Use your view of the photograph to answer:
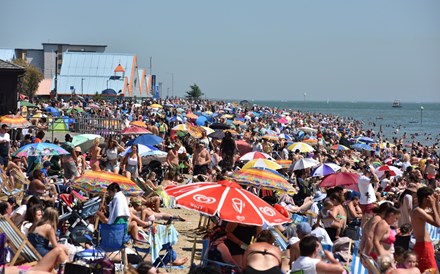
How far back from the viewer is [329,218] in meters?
10.4

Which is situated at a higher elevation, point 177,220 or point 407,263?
point 407,263

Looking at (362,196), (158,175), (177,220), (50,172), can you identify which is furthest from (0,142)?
(362,196)

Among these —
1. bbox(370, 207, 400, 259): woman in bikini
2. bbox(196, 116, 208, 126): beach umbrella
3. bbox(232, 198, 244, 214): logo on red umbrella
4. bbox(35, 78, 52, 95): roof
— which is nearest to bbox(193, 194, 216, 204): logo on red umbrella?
bbox(232, 198, 244, 214): logo on red umbrella

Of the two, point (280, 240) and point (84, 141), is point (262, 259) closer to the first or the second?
point (280, 240)

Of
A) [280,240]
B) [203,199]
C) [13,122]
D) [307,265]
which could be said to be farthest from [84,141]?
[307,265]

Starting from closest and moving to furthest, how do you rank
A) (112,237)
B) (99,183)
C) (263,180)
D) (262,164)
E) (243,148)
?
(112,237) < (99,183) < (263,180) < (262,164) < (243,148)

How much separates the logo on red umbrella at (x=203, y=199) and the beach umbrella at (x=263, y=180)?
4.30 meters

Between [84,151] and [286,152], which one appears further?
[286,152]

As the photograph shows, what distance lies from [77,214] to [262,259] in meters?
4.14

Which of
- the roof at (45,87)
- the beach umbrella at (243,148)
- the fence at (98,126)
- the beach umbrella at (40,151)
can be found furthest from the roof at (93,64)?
the beach umbrella at (40,151)

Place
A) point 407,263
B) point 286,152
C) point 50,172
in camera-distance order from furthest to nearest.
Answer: point 286,152 < point 50,172 < point 407,263

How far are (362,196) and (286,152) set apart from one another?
11853mm

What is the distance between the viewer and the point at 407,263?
7387mm

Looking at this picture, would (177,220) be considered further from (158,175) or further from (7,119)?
(7,119)
